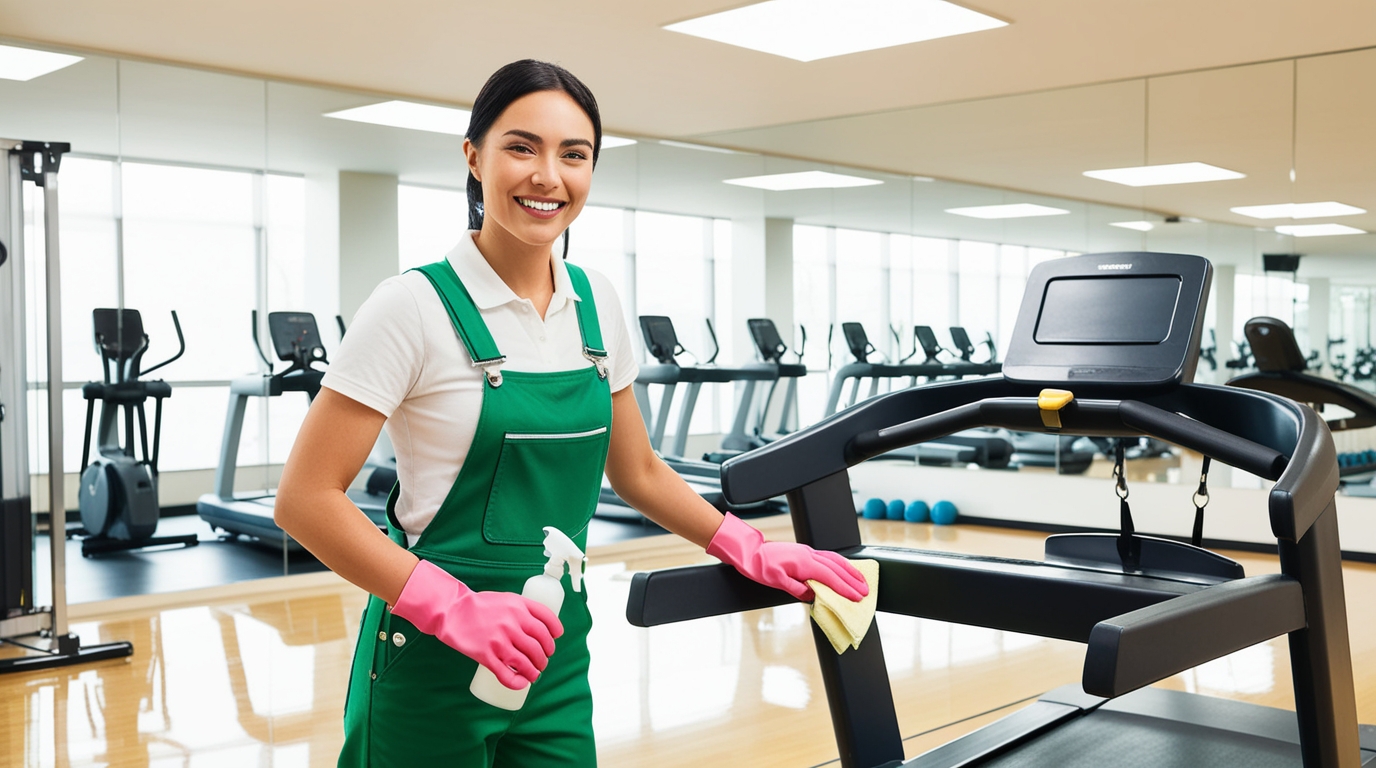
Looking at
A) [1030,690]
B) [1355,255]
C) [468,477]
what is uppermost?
[1355,255]

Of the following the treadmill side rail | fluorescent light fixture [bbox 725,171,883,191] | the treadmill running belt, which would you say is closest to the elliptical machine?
fluorescent light fixture [bbox 725,171,883,191]

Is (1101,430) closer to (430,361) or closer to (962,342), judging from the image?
(430,361)

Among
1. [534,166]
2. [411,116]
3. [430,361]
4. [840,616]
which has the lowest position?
[840,616]

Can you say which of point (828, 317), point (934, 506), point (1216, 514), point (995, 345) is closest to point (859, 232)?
point (828, 317)

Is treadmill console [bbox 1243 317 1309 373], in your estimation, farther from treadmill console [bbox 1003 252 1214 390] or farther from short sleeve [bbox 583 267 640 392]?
short sleeve [bbox 583 267 640 392]

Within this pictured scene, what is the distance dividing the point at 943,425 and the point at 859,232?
6394 mm

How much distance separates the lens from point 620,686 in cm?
390

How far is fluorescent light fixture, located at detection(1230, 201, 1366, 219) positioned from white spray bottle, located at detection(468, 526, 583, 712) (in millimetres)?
5720

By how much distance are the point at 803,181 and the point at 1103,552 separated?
21.6 feet

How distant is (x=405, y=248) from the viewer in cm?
668

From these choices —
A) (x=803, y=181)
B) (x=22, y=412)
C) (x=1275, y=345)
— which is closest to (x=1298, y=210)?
(x=1275, y=345)

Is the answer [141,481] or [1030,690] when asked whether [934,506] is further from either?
[141,481]

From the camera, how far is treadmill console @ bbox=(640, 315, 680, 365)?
757cm

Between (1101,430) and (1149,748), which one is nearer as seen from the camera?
(1101,430)
